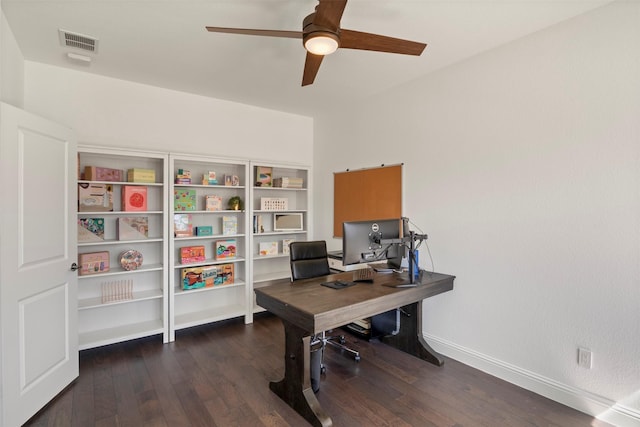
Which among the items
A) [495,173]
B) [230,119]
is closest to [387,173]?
[495,173]

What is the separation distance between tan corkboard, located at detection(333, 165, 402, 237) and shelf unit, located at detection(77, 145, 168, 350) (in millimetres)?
2042

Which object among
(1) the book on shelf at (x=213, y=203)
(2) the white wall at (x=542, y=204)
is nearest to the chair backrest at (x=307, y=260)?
(2) the white wall at (x=542, y=204)

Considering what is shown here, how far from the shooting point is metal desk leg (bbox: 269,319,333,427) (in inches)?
Answer: 78.0

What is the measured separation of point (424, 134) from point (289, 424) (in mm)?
2697

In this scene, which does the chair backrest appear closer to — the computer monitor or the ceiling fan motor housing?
the computer monitor

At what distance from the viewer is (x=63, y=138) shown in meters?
2.40

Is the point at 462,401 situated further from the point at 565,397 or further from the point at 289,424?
the point at 289,424

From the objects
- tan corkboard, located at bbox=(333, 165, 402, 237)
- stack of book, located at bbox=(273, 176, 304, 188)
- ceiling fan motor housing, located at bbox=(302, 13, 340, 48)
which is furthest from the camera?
stack of book, located at bbox=(273, 176, 304, 188)

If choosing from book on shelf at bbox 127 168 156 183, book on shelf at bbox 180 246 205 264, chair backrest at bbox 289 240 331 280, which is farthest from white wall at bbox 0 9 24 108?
chair backrest at bbox 289 240 331 280

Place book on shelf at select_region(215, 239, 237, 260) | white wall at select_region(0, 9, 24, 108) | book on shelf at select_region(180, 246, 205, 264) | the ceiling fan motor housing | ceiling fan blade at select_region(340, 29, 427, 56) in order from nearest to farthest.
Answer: the ceiling fan motor housing, ceiling fan blade at select_region(340, 29, 427, 56), white wall at select_region(0, 9, 24, 108), book on shelf at select_region(180, 246, 205, 264), book on shelf at select_region(215, 239, 237, 260)

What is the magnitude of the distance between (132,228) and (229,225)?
1007mm

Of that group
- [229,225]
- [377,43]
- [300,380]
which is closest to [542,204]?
[377,43]

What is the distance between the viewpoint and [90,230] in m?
3.00

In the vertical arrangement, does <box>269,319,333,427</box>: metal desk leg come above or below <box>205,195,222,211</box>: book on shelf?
below
